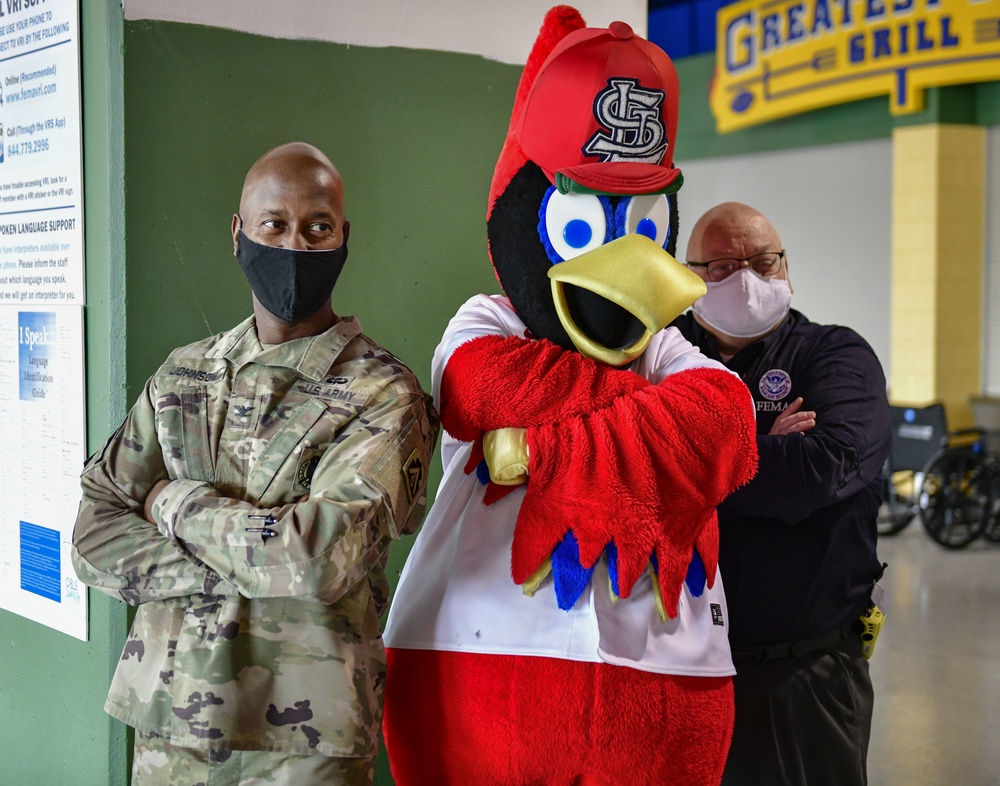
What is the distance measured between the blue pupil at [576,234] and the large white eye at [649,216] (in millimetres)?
66

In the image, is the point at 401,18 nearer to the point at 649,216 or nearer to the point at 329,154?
the point at 329,154

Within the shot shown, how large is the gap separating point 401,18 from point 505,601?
58.6 inches

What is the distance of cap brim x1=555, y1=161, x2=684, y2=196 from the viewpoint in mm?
1654

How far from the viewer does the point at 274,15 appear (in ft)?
7.67

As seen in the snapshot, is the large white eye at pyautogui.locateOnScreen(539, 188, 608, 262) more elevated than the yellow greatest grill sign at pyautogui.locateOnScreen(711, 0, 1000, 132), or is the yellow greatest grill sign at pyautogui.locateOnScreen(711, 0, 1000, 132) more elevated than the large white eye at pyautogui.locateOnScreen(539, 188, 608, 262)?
the yellow greatest grill sign at pyautogui.locateOnScreen(711, 0, 1000, 132)

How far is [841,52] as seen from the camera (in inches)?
376

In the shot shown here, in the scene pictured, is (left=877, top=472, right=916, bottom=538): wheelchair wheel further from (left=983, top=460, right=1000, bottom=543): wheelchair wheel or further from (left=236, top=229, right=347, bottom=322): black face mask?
(left=236, top=229, right=347, bottom=322): black face mask

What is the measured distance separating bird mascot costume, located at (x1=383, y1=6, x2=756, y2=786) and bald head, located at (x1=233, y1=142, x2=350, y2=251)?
270 mm

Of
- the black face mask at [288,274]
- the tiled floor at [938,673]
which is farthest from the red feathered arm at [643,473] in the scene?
the tiled floor at [938,673]

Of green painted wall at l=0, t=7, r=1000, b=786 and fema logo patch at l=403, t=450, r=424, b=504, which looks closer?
fema logo patch at l=403, t=450, r=424, b=504

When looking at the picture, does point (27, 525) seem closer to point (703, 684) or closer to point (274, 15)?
point (274, 15)

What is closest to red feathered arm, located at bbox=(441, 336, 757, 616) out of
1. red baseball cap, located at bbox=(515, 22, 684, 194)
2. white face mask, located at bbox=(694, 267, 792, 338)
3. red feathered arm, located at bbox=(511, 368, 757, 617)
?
red feathered arm, located at bbox=(511, 368, 757, 617)

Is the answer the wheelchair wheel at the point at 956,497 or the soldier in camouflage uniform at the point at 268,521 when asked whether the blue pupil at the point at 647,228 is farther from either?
the wheelchair wheel at the point at 956,497

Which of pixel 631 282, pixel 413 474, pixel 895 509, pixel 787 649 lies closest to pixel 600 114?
pixel 631 282
